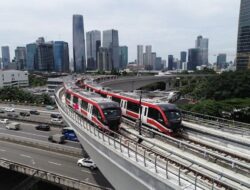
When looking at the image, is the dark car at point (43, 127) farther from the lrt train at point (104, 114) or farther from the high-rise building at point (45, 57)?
the high-rise building at point (45, 57)

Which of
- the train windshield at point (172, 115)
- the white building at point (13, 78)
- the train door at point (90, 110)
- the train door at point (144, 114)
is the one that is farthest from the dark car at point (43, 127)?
the white building at point (13, 78)

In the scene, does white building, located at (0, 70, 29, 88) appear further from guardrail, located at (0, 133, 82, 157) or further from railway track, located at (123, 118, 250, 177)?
railway track, located at (123, 118, 250, 177)

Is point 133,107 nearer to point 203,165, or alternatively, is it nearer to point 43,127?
point 203,165

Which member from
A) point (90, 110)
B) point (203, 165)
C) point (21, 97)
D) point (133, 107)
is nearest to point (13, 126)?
point (90, 110)

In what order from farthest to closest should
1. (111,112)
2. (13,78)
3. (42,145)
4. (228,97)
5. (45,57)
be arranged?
(45,57), (13,78), (228,97), (42,145), (111,112)

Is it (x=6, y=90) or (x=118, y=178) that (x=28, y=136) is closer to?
(x=118, y=178)

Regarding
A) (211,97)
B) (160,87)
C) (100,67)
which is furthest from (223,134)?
(100,67)
